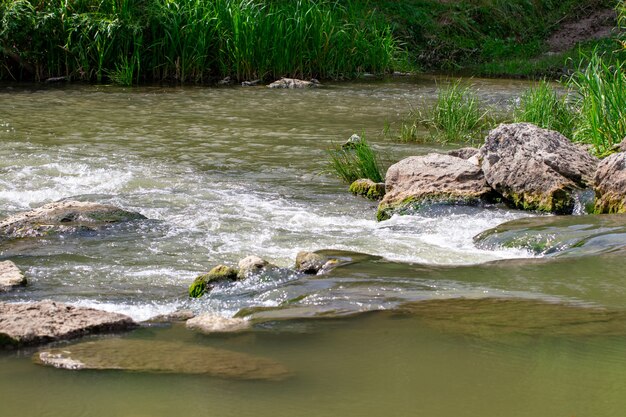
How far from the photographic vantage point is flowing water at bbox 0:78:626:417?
3.81 meters

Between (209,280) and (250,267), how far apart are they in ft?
A: 0.98

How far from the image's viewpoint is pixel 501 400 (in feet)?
12.3

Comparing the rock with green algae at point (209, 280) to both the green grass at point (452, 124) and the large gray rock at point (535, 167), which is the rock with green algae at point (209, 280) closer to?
the large gray rock at point (535, 167)

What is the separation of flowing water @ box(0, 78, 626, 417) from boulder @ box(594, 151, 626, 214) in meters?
0.70

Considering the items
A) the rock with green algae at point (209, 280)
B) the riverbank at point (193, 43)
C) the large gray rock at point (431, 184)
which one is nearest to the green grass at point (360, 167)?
the large gray rock at point (431, 184)

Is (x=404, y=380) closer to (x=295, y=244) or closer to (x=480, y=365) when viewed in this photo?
(x=480, y=365)

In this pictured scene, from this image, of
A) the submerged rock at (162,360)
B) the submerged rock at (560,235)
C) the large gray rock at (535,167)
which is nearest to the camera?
the submerged rock at (162,360)

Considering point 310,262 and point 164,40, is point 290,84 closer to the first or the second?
point 164,40

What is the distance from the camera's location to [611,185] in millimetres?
7559

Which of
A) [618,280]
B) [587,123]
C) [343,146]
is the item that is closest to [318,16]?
[343,146]

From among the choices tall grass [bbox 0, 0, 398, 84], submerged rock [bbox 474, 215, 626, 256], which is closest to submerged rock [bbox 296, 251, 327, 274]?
submerged rock [bbox 474, 215, 626, 256]

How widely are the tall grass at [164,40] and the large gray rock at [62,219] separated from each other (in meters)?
9.56

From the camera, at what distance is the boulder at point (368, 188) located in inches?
342

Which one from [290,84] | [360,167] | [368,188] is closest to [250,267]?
[368,188]
